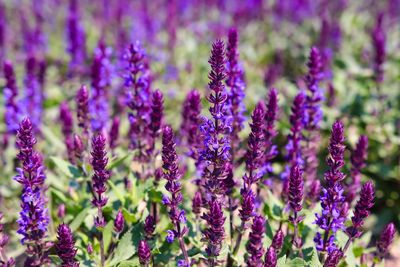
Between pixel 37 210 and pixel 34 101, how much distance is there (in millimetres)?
4148

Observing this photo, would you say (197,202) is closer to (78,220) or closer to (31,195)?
(78,220)

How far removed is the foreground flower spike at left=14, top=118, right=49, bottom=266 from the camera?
159 inches

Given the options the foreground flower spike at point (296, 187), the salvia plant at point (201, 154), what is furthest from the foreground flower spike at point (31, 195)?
the foreground flower spike at point (296, 187)

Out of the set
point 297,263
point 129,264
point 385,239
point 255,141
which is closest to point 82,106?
point 129,264

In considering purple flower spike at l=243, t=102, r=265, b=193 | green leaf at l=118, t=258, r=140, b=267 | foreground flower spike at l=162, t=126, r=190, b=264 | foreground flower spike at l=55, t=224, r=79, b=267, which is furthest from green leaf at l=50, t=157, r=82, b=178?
purple flower spike at l=243, t=102, r=265, b=193

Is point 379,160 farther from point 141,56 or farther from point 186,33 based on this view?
point 186,33

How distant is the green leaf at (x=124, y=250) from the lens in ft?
15.4

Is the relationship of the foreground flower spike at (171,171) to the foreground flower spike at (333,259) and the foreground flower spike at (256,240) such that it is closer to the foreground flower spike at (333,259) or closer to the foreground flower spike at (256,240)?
the foreground flower spike at (256,240)

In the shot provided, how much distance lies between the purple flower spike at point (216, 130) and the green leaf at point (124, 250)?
3.41 feet

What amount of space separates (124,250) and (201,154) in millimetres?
1337

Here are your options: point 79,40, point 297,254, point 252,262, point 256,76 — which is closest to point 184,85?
point 256,76

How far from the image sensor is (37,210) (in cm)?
431

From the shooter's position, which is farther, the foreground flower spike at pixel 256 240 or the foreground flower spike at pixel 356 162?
the foreground flower spike at pixel 356 162

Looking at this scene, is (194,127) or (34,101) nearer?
(194,127)
